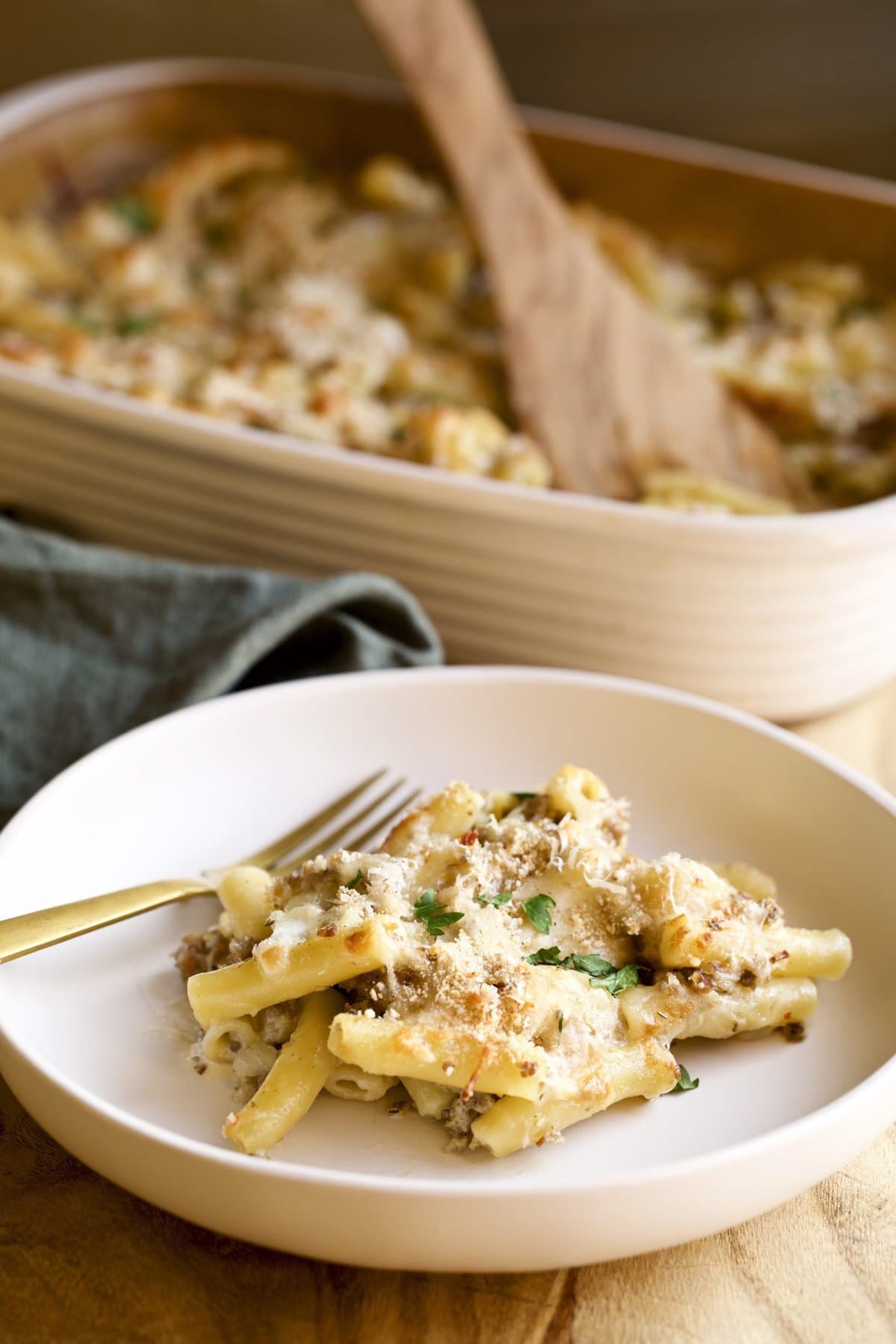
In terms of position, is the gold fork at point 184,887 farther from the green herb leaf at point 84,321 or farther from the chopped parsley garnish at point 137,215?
the chopped parsley garnish at point 137,215

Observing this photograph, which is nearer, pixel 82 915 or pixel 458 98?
pixel 82 915

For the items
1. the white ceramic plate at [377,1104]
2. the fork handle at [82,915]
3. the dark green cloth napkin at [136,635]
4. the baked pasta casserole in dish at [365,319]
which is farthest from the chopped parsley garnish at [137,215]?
the fork handle at [82,915]

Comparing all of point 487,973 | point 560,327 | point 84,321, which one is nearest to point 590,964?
point 487,973

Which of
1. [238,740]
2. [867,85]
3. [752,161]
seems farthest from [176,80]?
[238,740]

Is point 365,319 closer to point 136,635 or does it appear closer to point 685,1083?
point 136,635

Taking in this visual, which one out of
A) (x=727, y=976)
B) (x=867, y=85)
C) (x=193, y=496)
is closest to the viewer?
(x=727, y=976)

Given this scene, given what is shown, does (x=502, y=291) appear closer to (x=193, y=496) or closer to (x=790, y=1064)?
(x=193, y=496)

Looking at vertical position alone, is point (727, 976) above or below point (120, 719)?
above

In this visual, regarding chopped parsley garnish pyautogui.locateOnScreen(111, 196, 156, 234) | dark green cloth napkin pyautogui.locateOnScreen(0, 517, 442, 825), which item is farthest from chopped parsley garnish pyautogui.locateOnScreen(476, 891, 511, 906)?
chopped parsley garnish pyautogui.locateOnScreen(111, 196, 156, 234)
